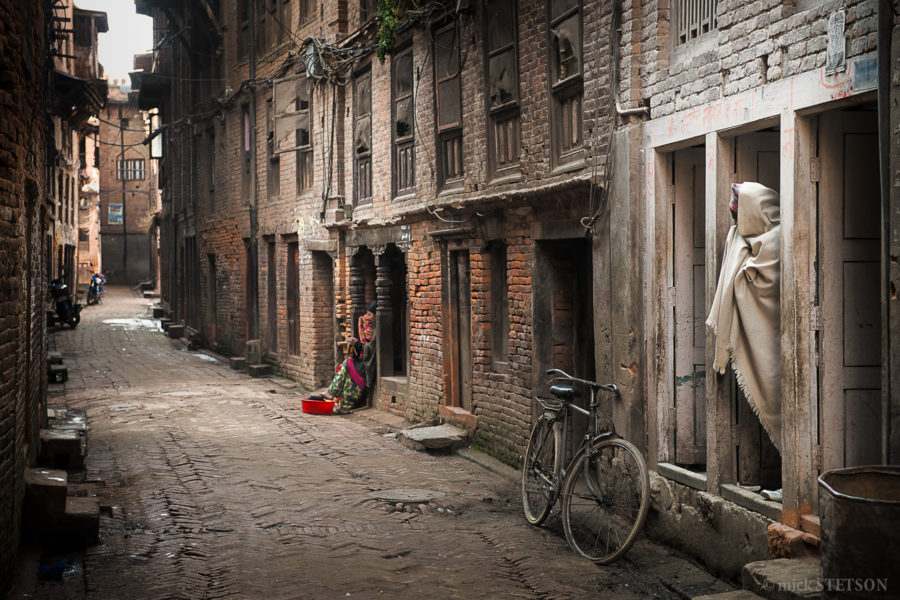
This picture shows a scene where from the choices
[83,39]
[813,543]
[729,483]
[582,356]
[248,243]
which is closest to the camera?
[813,543]

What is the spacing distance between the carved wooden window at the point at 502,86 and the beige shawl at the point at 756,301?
14.4 ft

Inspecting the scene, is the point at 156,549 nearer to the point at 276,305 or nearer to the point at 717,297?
the point at 717,297

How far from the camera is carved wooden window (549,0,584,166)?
28.7 ft

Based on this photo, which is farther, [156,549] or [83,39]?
[83,39]

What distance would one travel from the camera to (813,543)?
5371mm

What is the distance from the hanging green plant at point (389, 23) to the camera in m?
11.8

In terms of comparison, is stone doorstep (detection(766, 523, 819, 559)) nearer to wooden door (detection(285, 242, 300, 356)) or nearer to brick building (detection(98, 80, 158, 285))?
wooden door (detection(285, 242, 300, 356))

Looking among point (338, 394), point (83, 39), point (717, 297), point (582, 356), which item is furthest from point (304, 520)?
point (83, 39)

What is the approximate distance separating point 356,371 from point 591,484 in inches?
310

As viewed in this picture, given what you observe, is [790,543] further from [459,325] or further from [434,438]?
[459,325]

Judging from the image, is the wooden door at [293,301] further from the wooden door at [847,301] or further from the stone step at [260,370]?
the wooden door at [847,301]

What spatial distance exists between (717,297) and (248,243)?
15.8 m

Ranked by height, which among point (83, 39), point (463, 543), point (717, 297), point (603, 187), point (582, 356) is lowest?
point (463, 543)

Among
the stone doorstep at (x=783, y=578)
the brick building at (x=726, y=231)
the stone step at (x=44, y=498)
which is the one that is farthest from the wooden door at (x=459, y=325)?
the stone doorstep at (x=783, y=578)
